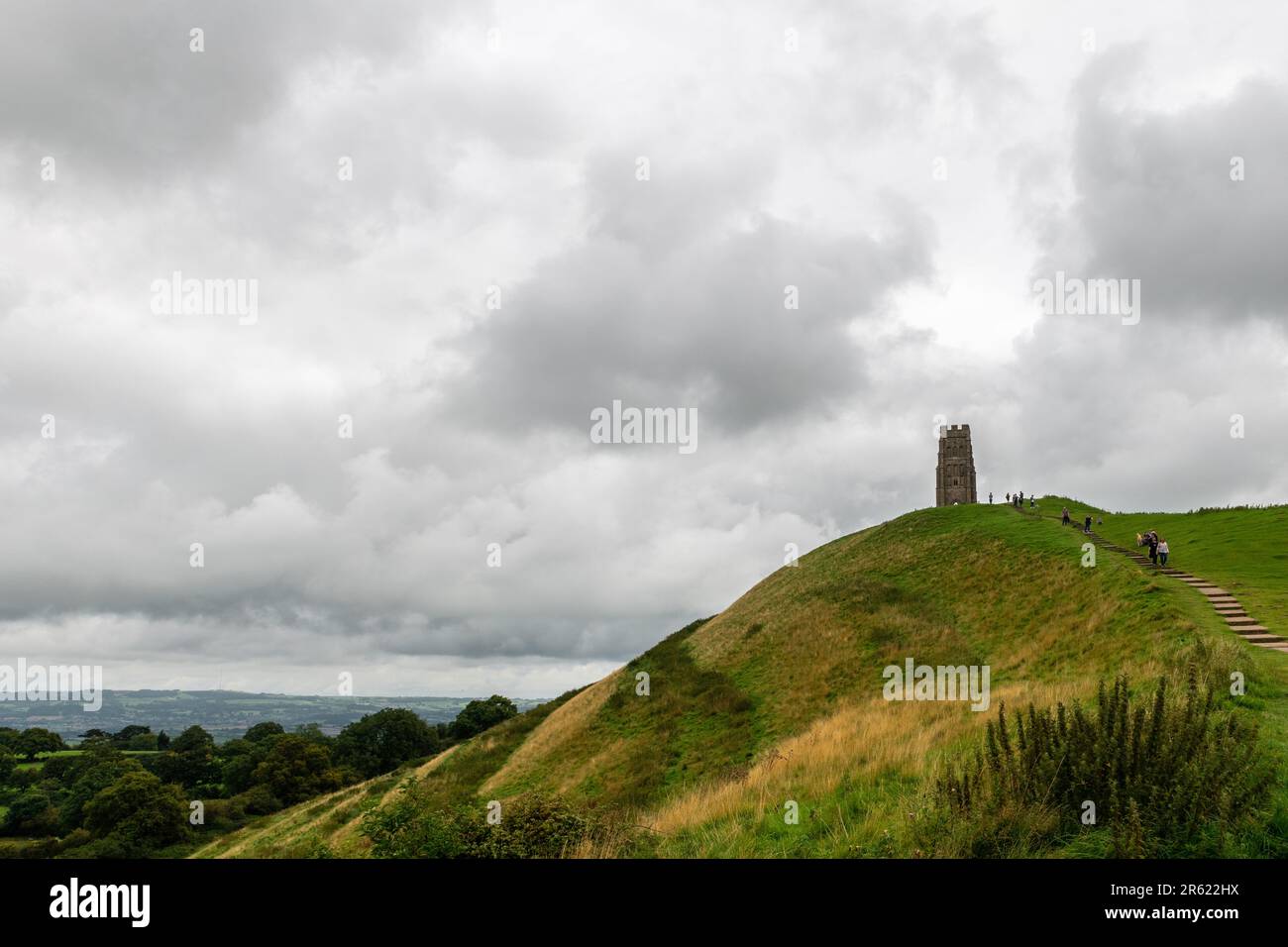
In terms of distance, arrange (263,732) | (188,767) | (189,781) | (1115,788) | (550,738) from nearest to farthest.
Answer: (1115,788) → (550,738) → (188,767) → (189,781) → (263,732)

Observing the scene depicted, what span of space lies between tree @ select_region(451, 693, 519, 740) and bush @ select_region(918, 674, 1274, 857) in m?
86.4

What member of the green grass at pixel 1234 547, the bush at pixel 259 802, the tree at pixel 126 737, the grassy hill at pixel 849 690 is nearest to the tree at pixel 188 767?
the bush at pixel 259 802

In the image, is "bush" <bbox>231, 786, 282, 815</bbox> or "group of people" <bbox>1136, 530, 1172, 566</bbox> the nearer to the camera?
"group of people" <bbox>1136, 530, 1172, 566</bbox>

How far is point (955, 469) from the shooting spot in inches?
3206

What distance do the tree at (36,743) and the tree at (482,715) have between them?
3127 inches

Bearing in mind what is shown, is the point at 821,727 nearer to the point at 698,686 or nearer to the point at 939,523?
the point at 698,686

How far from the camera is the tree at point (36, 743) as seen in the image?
116 m

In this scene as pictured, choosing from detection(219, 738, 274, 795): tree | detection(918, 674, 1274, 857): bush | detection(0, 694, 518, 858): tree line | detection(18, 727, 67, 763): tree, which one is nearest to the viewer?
detection(918, 674, 1274, 857): bush

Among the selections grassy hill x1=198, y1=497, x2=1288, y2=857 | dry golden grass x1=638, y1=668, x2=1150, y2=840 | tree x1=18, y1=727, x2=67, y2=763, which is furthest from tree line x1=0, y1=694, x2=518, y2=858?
dry golden grass x1=638, y1=668, x2=1150, y2=840

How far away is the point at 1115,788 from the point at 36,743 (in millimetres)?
159512

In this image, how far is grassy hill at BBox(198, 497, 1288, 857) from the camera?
1084cm

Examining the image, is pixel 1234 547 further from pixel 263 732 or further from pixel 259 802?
pixel 263 732

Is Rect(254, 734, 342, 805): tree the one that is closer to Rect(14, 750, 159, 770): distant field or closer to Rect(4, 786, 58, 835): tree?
Rect(4, 786, 58, 835): tree

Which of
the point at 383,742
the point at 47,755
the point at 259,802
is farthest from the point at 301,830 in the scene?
the point at 47,755
